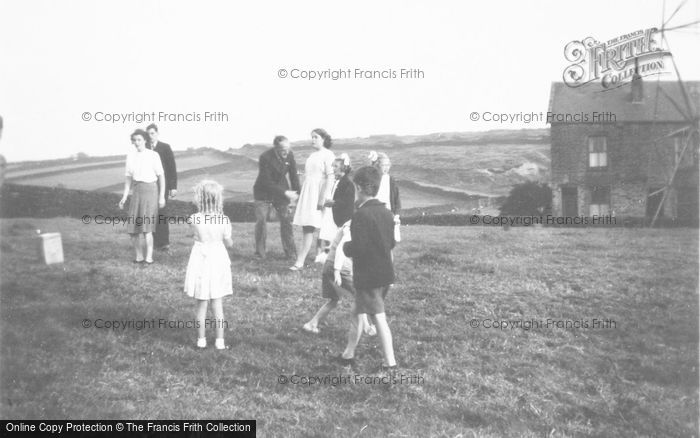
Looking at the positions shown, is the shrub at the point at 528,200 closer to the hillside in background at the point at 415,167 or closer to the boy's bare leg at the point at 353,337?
the hillside in background at the point at 415,167

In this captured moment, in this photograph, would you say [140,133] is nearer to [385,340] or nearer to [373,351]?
[373,351]

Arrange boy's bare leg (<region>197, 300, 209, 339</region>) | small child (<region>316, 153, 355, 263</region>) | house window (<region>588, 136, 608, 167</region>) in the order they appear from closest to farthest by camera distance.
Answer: boy's bare leg (<region>197, 300, 209, 339</region>), small child (<region>316, 153, 355, 263</region>), house window (<region>588, 136, 608, 167</region>)

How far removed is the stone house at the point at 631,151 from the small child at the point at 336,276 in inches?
139

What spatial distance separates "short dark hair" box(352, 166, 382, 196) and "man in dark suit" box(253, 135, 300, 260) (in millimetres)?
2950

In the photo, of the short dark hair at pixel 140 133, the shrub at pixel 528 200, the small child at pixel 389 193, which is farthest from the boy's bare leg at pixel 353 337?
the shrub at pixel 528 200

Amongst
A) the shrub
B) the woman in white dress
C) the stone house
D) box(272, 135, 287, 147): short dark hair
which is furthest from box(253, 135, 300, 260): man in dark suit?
the shrub

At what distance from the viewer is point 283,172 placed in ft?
24.8

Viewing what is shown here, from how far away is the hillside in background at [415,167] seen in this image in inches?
295

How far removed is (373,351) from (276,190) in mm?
3262

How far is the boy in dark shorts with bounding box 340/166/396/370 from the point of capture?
4508mm

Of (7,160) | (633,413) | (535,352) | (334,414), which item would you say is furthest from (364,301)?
(7,160)

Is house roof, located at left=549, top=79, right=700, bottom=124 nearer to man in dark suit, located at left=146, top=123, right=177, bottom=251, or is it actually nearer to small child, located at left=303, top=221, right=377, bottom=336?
small child, located at left=303, top=221, right=377, bottom=336

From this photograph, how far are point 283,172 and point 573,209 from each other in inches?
285

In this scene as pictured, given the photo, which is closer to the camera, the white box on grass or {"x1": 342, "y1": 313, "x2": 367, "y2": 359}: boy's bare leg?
{"x1": 342, "y1": 313, "x2": 367, "y2": 359}: boy's bare leg
